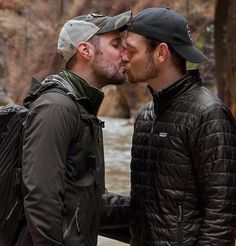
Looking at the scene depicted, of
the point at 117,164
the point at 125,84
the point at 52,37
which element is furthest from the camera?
the point at 52,37

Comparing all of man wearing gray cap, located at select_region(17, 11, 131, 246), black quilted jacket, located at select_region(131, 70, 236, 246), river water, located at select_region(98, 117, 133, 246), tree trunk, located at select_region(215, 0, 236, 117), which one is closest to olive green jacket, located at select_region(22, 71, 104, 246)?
man wearing gray cap, located at select_region(17, 11, 131, 246)

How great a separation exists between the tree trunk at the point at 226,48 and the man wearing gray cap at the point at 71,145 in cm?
1035

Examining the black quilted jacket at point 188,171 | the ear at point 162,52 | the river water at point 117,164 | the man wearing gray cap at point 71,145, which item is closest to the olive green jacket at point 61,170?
the man wearing gray cap at point 71,145

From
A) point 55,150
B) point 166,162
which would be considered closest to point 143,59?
point 166,162

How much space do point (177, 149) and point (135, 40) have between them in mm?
540

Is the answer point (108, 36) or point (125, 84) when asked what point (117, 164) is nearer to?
point (108, 36)

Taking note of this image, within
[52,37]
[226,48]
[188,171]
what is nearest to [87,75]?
[188,171]

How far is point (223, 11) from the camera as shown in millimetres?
13727

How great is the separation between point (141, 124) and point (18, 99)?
42907mm

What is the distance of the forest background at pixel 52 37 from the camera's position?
33281 millimetres

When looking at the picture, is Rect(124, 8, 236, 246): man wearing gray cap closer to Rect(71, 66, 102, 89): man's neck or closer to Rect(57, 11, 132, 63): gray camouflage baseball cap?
Rect(57, 11, 132, 63): gray camouflage baseball cap

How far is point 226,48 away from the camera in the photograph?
44.7 ft

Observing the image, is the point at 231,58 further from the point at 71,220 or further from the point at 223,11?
the point at 71,220

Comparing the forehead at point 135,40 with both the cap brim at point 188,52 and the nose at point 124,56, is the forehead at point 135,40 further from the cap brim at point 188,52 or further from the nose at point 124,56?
the cap brim at point 188,52
